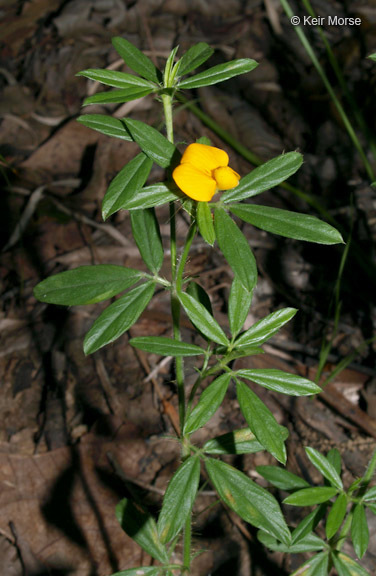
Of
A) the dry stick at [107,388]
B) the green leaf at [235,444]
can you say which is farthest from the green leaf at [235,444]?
the dry stick at [107,388]

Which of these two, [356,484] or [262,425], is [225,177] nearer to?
[262,425]

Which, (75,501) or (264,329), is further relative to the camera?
→ (75,501)

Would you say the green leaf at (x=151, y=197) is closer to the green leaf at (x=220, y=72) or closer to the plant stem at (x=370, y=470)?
the green leaf at (x=220, y=72)

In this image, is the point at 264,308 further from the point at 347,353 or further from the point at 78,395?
the point at 78,395

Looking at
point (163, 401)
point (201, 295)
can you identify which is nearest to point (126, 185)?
point (201, 295)

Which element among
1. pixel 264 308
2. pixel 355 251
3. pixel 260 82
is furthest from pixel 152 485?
pixel 260 82

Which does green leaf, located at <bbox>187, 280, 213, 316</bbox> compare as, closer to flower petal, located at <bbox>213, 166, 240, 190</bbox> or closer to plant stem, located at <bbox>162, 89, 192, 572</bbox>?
plant stem, located at <bbox>162, 89, 192, 572</bbox>

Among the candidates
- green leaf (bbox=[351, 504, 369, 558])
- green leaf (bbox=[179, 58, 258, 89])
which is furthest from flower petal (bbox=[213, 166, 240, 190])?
green leaf (bbox=[351, 504, 369, 558])
